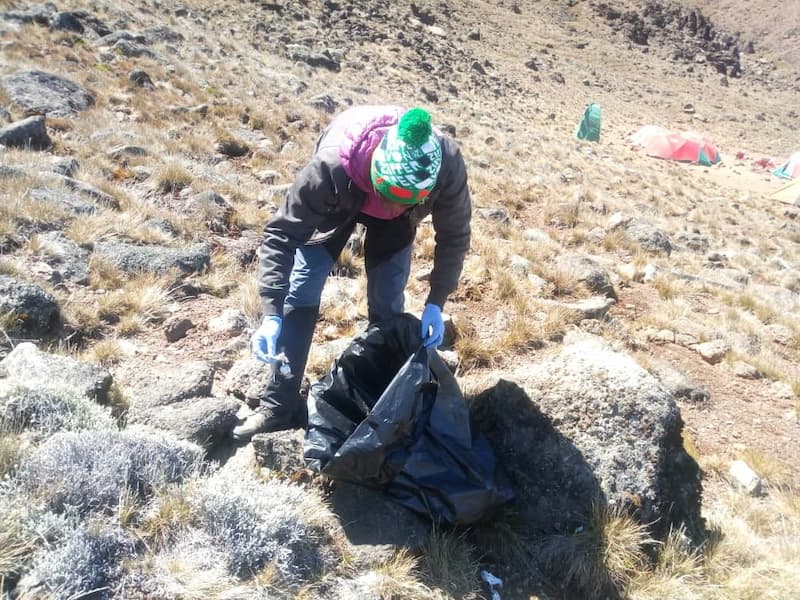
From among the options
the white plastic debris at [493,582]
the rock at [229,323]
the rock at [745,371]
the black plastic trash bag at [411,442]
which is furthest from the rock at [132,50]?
the white plastic debris at [493,582]

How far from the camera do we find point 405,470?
2.20m

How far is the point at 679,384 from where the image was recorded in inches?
149

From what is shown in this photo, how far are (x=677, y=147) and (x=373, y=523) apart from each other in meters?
22.5

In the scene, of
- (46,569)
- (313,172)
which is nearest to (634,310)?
(313,172)

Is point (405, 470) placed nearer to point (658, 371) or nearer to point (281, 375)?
point (281, 375)

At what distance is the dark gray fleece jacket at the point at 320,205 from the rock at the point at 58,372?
0.94 meters

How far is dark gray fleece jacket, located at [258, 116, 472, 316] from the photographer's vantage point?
7.31 ft

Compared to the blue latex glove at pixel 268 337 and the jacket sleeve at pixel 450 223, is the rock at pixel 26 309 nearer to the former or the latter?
the blue latex glove at pixel 268 337

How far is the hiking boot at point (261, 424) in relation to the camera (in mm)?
2596

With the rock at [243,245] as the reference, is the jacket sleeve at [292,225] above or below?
above

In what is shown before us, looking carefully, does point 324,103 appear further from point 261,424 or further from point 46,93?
point 261,424

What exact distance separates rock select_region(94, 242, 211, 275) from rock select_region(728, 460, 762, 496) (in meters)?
3.87

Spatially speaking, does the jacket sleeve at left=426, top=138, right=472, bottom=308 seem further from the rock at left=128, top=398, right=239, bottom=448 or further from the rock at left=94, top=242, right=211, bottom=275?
the rock at left=94, top=242, right=211, bottom=275

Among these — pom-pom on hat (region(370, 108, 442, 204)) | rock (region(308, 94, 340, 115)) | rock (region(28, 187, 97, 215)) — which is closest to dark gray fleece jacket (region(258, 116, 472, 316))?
pom-pom on hat (region(370, 108, 442, 204))
